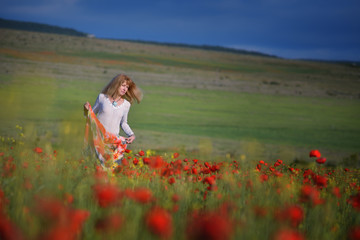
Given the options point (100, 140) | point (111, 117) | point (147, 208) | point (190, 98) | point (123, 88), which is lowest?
point (147, 208)

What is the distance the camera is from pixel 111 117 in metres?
4.80

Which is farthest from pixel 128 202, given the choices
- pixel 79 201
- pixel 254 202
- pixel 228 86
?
pixel 228 86

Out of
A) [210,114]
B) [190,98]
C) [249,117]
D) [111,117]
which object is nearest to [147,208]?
[111,117]

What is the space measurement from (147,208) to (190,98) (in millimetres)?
29884

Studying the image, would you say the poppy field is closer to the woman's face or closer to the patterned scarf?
the patterned scarf

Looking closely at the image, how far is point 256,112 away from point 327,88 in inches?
936

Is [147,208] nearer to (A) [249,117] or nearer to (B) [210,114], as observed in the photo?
(B) [210,114]

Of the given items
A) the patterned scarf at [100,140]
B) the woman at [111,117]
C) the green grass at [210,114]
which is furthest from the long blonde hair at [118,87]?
the green grass at [210,114]

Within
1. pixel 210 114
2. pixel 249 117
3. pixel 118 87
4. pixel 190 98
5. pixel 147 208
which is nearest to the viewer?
pixel 147 208

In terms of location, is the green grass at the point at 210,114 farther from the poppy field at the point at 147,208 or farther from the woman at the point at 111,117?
the poppy field at the point at 147,208

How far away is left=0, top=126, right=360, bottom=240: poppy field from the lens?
138cm

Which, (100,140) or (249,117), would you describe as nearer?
(100,140)

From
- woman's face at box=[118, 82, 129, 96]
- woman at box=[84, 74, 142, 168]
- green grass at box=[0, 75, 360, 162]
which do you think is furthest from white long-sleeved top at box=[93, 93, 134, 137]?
green grass at box=[0, 75, 360, 162]

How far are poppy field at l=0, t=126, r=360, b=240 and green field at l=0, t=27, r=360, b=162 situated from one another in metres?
0.58
